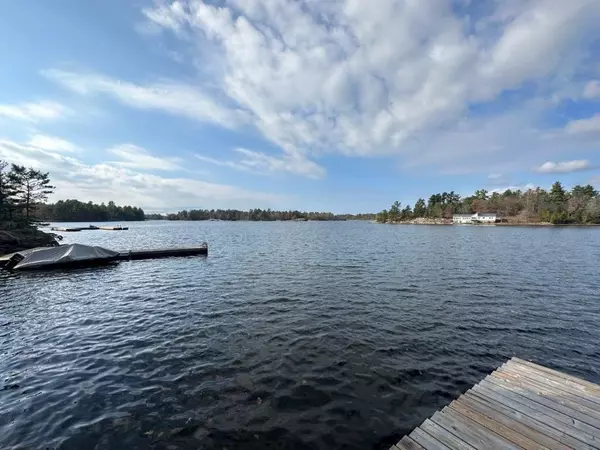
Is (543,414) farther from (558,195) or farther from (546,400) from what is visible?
(558,195)

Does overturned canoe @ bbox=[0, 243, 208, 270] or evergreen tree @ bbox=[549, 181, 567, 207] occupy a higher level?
evergreen tree @ bbox=[549, 181, 567, 207]

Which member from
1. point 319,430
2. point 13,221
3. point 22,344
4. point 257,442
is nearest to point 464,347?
point 319,430

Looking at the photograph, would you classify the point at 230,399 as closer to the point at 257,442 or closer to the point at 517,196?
the point at 257,442

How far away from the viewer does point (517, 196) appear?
588 feet

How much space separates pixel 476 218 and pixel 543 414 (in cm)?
19144

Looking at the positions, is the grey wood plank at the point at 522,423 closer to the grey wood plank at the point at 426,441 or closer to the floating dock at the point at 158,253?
the grey wood plank at the point at 426,441

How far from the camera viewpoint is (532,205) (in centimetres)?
15688

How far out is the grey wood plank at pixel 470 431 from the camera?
519 centimetres

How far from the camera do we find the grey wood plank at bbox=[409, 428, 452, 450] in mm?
5173

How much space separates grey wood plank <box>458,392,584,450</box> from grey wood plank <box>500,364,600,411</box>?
178 cm

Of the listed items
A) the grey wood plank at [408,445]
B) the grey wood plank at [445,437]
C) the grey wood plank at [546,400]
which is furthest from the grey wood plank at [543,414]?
the grey wood plank at [408,445]

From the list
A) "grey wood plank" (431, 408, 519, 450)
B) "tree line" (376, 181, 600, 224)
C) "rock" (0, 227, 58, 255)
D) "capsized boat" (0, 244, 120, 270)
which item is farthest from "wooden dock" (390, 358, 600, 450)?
"tree line" (376, 181, 600, 224)

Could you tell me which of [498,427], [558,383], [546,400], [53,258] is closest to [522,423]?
[498,427]

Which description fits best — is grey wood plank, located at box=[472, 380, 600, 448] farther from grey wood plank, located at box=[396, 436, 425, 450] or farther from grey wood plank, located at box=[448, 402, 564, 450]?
grey wood plank, located at box=[396, 436, 425, 450]
